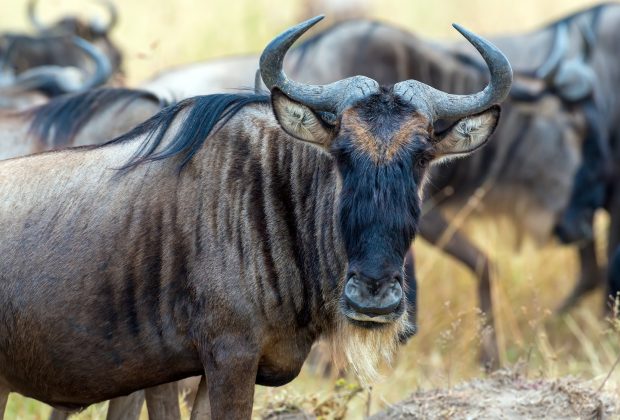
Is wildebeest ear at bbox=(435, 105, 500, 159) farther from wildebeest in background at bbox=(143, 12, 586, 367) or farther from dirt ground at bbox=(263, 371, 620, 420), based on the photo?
wildebeest in background at bbox=(143, 12, 586, 367)

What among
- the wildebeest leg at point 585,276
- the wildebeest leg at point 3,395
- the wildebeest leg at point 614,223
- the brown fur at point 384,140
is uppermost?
the brown fur at point 384,140

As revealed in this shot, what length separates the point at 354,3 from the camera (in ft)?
48.5

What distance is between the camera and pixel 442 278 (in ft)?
27.7

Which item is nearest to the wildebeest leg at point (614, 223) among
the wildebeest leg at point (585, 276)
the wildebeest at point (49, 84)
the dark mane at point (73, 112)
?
the wildebeest leg at point (585, 276)

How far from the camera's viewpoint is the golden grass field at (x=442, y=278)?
210 inches

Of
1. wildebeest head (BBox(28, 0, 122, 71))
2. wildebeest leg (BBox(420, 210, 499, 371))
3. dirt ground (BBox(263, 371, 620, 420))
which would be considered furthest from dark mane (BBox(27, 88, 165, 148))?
wildebeest head (BBox(28, 0, 122, 71))

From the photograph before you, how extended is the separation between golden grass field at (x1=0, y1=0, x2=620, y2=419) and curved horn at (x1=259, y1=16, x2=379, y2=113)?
1.24 m

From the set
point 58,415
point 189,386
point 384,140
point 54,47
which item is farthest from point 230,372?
point 54,47

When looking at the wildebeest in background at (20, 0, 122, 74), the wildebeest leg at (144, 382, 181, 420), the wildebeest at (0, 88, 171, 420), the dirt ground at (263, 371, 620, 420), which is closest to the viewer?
the wildebeest leg at (144, 382, 181, 420)

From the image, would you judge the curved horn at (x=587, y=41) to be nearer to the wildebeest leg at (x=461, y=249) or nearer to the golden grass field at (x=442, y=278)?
the golden grass field at (x=442, y=278)

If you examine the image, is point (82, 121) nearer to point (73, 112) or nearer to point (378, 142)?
point (73, 112)

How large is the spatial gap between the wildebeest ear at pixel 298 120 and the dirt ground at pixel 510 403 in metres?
1.35

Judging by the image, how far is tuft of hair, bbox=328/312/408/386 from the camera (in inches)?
140

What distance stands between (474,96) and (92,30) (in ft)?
27.6
